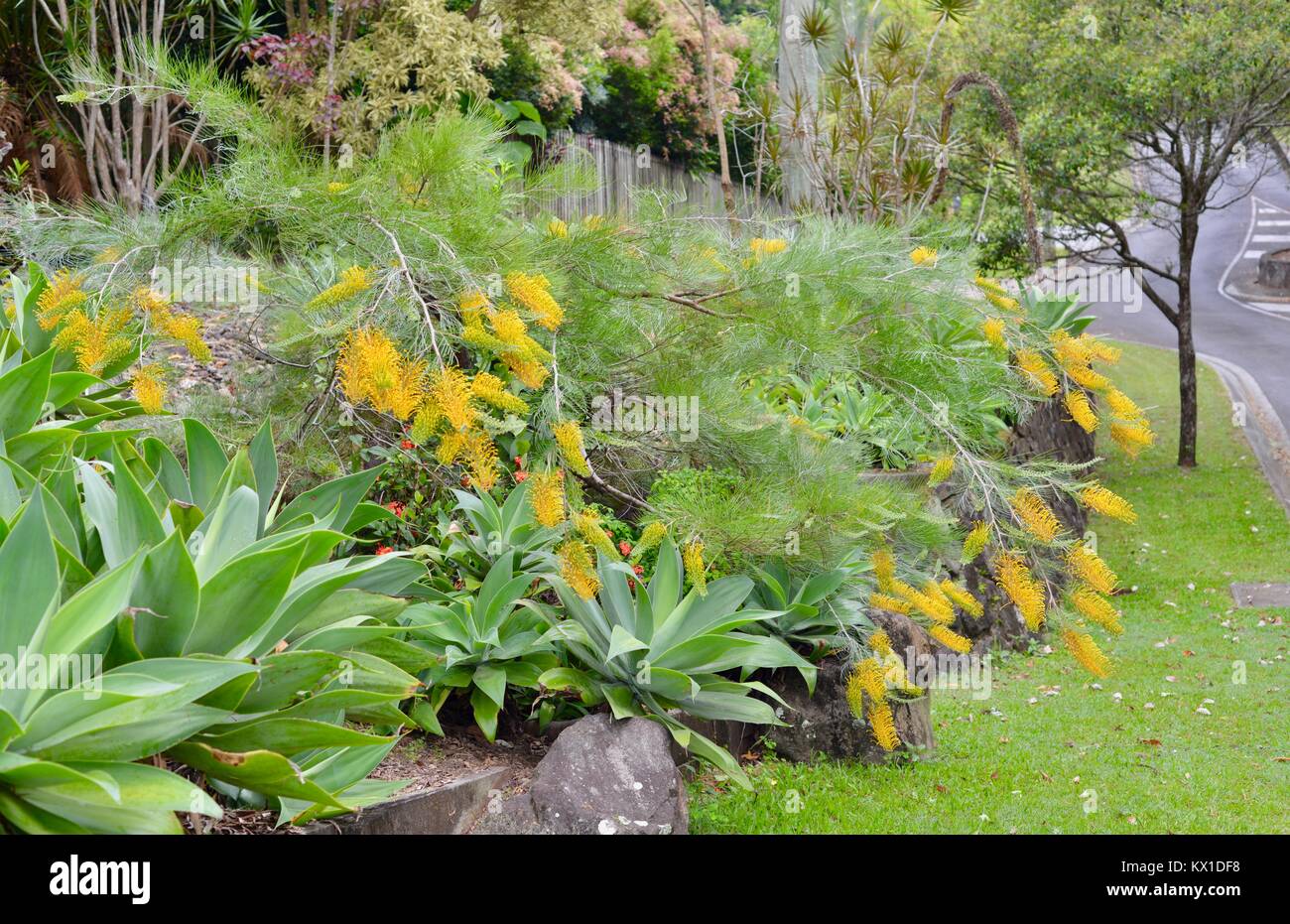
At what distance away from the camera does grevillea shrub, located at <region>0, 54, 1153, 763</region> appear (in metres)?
3.78

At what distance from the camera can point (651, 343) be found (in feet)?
16.4

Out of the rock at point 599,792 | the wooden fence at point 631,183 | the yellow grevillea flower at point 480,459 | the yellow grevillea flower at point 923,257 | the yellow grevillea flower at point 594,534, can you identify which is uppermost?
the wooden fence at point 631,183

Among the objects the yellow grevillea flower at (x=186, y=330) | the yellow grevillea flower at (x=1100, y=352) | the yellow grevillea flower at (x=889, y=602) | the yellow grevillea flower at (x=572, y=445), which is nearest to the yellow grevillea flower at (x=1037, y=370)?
the yellow grevillea flower at (x=1100, y=352)

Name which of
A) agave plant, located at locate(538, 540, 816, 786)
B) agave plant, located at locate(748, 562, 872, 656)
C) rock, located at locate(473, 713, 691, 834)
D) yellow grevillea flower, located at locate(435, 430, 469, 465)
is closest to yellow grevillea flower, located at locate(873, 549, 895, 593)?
agave plant, located at locate(538, 540, 816, 786)

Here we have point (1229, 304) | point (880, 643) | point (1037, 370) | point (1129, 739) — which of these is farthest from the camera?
point (1229, 304)

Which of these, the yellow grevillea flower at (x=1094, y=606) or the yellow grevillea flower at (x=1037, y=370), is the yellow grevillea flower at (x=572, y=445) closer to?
the yellow grevillea flower at (x=1094, y=606)

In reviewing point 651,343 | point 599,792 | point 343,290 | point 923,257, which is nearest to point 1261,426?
point 923,257

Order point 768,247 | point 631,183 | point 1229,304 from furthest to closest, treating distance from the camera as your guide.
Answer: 1. point 1229,304
2. point 631,183
3. point 768,247

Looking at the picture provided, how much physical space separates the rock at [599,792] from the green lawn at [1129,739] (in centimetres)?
52

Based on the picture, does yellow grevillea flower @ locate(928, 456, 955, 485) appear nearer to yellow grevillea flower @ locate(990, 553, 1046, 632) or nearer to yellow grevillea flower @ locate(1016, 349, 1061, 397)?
yellow grevillea flower @ locate(990, 553, 1046, 632)

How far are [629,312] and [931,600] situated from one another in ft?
5.80

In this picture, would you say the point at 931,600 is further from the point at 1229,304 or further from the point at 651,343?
the point at 1229,304

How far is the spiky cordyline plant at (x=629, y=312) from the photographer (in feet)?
13.2

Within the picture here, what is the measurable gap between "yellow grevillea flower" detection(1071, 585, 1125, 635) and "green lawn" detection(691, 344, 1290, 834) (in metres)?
0.72
